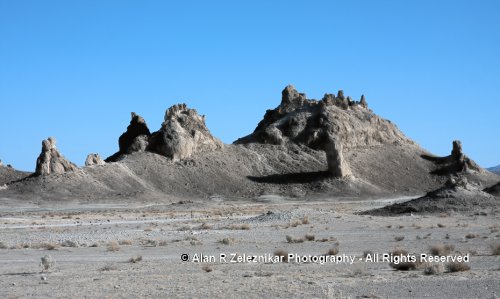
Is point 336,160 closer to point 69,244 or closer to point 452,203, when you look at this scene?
point 452,203

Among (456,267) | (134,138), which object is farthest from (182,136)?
(456,267)

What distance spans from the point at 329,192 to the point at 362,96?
30.4m

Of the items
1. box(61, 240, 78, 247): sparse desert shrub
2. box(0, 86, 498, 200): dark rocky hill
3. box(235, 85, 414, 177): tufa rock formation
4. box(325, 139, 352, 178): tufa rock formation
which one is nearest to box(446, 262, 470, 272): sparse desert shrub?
box(61, 240, 78, 247): sparse desert shrub

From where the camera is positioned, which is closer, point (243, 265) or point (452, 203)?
point (243, 265)

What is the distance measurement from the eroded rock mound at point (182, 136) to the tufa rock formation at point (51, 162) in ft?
48.5

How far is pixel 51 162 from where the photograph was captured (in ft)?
300

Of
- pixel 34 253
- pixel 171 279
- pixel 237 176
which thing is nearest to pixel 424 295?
pixel 171 279

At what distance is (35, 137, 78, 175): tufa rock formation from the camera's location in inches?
3531

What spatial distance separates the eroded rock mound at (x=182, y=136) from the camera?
335 ft

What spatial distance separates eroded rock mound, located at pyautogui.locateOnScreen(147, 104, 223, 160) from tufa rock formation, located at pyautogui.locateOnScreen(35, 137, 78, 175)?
1478 cm

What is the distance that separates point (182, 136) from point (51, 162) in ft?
64.2

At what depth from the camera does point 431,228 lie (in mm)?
35625

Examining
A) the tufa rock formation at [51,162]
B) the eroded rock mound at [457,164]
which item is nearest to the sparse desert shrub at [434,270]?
the tufa rock formation at [51,162]

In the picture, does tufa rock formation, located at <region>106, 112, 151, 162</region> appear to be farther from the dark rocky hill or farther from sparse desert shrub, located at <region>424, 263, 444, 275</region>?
sparse desert shrub, located at <region>424, 263, 444, 275</region>
